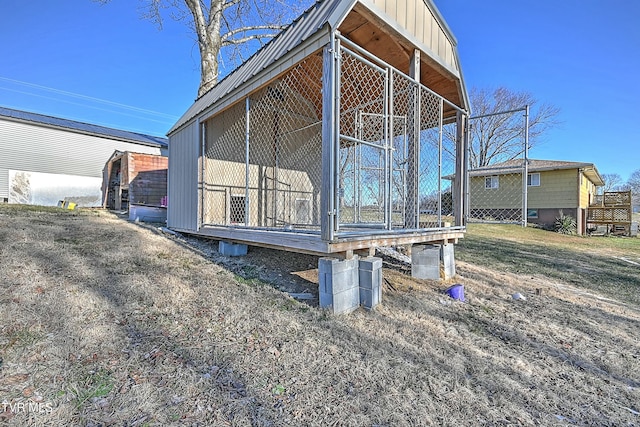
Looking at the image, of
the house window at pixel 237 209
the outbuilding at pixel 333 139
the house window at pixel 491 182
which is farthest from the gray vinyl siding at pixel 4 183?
the house window at pixel 491 182

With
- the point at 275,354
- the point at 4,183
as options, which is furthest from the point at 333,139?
the point at 4,183

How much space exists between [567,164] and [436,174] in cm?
1459

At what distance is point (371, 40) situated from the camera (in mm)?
3568

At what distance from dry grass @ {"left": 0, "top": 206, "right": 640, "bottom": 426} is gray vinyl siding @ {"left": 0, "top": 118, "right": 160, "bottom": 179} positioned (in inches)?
551

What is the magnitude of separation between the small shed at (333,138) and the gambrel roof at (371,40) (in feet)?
0.05

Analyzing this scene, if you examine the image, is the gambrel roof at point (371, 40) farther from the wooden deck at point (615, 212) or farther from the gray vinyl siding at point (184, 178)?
the wooden deck at point (615, 212)

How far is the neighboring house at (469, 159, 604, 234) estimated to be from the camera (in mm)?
14172

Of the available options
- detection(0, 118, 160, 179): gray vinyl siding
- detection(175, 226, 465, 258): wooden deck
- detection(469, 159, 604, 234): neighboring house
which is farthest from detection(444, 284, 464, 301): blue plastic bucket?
detection(0, 118, 160, 179): gray vinyl siding

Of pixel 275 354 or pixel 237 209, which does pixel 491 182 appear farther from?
pixel 275 354

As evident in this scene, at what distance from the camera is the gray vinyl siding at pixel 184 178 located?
4961 millimetres

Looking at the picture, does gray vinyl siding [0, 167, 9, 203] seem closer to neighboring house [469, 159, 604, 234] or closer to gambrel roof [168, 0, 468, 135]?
gambrel roof [168, 0, 468, 135]

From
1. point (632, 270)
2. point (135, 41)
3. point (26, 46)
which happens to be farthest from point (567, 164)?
point (26, 46)

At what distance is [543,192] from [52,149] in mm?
24662

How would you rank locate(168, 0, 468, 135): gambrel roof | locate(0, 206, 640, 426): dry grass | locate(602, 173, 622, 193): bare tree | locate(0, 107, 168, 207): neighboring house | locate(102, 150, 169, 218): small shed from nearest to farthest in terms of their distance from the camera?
locate(0, 206, 640, 426): dry grass, locate(168, 0, 468, 135): gambrel roof, locate(102, 150, 169, 218): small shed, locate(0, 107, 168, 207): neighboring house, locate(602, 173, 622, 193): bare tree
